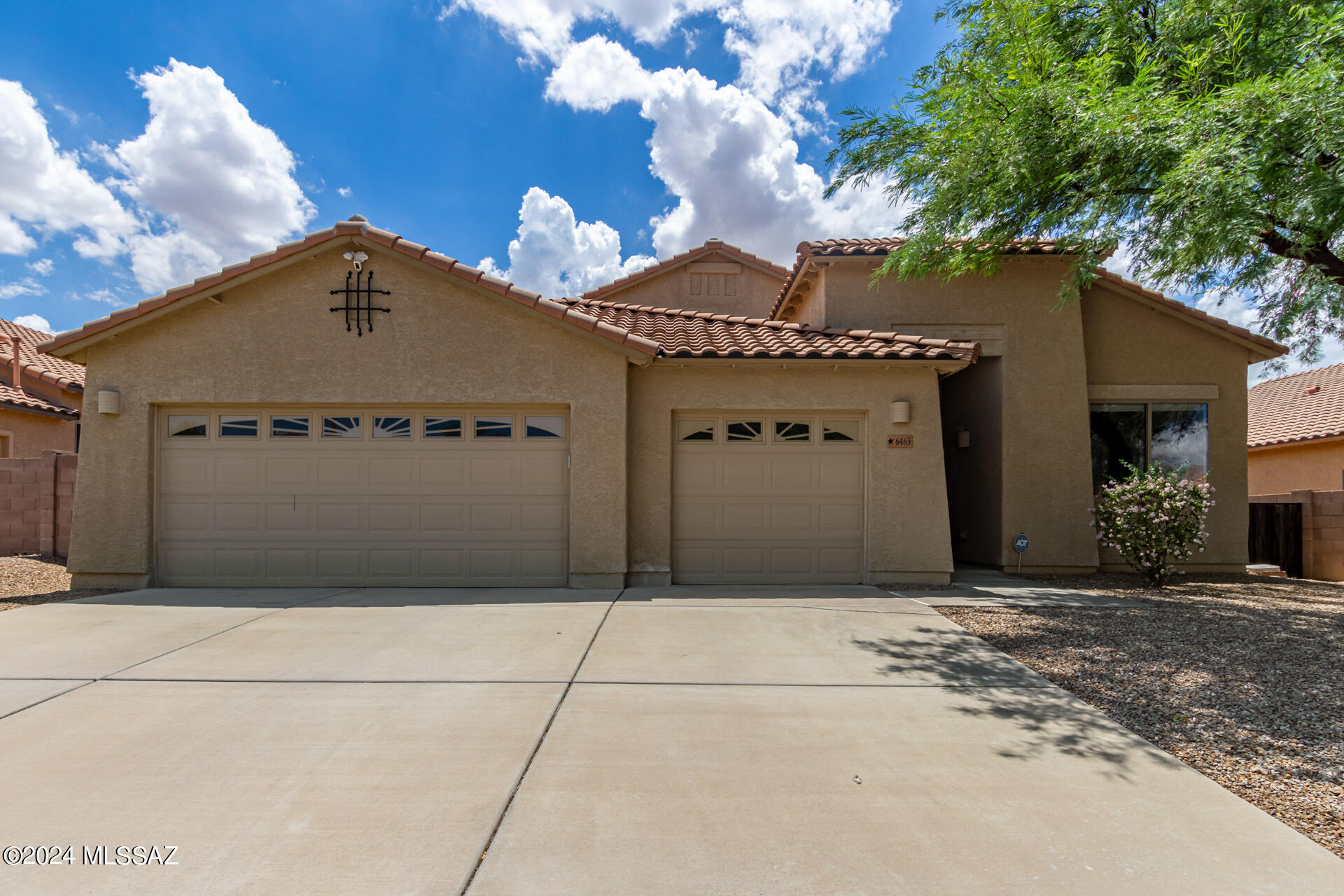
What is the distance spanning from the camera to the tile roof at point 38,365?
46.4ft

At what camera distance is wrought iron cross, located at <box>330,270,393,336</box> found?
8.12m

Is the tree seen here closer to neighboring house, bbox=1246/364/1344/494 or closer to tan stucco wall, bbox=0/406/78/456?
neighboring house, bbox=1246/364/1344/494

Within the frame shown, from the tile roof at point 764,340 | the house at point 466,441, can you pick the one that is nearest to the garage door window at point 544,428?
the house at point 466,441

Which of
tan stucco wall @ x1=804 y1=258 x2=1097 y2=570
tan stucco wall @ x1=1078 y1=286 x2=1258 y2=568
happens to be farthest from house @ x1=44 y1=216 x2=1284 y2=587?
tan stucco wall @ x1=1078 y1=286 x2=1258 y2=568

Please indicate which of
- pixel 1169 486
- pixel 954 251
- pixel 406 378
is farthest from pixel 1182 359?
pixel 406 378

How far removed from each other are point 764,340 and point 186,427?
7683 mm

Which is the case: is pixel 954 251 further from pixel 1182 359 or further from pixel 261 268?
pixel 261 268

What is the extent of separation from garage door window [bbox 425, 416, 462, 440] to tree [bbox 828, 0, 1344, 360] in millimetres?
5980

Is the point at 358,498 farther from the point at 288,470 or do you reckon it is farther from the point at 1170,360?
the point at 1170,360

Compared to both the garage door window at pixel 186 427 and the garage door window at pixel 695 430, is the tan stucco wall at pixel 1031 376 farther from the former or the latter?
the garage door window at pixel 186 427

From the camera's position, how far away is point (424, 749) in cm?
359

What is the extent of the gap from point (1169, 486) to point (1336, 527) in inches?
189

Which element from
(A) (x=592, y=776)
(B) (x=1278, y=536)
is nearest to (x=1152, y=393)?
(B) (x=1278, y=536)

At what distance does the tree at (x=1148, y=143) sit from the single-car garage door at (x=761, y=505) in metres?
2.97
